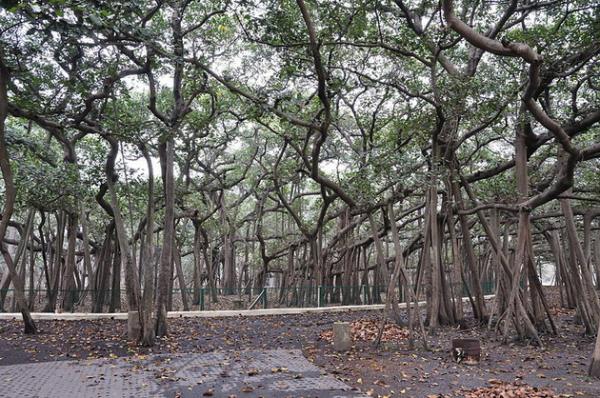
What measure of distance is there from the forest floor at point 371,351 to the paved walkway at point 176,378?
388 millimetres

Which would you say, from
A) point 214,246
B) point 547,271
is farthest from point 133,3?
point 547,271

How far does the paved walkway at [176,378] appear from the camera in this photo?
17.0 ft

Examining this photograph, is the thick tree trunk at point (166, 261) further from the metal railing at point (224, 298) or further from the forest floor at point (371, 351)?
the metal railing at point (224, 298)

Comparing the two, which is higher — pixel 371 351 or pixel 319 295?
pixel 319 295

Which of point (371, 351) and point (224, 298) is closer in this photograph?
point (371, 351)

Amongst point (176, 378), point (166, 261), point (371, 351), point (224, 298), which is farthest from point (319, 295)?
point (176, 378)

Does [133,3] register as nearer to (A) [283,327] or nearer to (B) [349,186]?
(B) [349,186]

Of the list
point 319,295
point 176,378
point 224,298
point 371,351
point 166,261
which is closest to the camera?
point 176,378

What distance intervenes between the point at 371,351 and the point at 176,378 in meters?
3.15

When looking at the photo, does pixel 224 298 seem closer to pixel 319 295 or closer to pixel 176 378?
pixel 319 295

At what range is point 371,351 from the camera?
25.0 feet

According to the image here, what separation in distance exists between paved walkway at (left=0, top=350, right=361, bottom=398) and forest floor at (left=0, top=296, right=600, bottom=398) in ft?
1.27

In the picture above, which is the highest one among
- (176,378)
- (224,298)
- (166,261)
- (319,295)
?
(166,261)

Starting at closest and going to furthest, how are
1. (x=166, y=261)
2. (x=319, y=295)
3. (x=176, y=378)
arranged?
(x=176, y=378) → (x=166, y=261) → (x=319, y=295)
